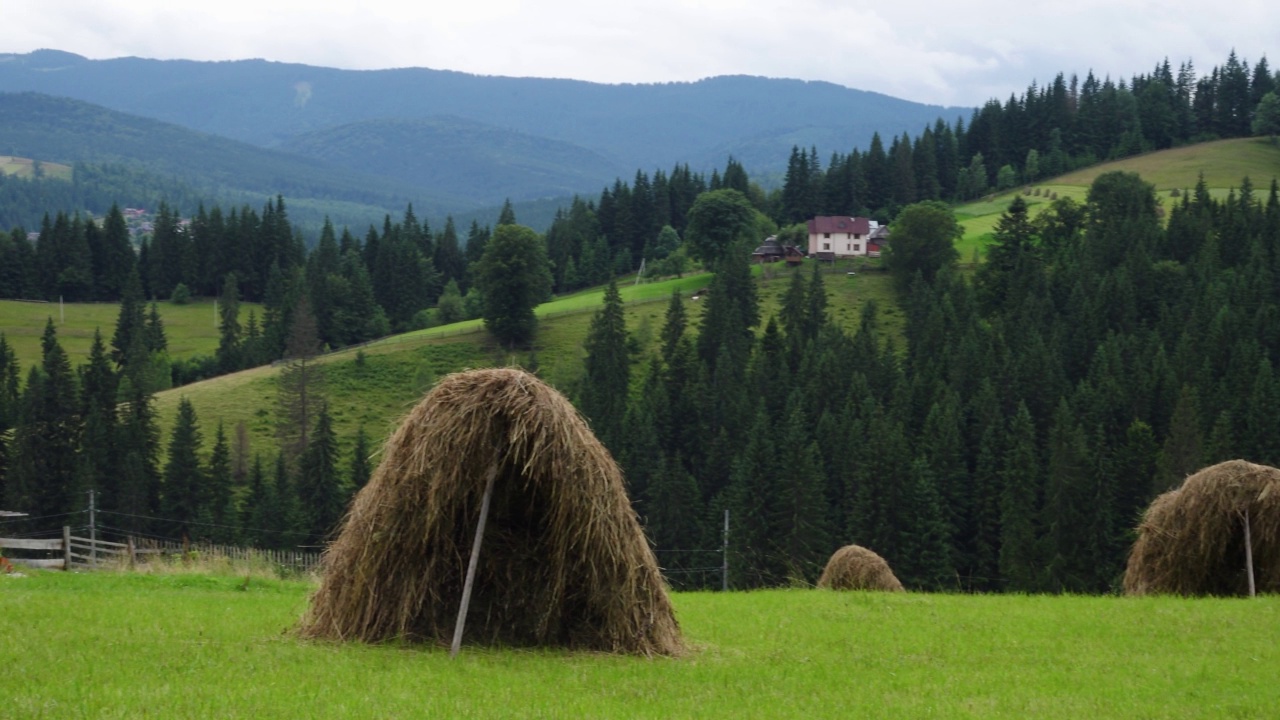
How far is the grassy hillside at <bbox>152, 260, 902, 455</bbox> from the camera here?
350 ft

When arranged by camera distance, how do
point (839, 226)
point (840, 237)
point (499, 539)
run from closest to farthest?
point (499, 539) < point (840, 237) < point (839, 226)

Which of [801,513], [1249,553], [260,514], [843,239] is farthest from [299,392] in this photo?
[1249,553]

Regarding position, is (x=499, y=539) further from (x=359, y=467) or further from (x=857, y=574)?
(x=359, y=467)

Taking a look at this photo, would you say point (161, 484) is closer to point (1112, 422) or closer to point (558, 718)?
point (1112, 422)


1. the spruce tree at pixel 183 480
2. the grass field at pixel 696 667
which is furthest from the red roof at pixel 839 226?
the grass field at pixel 696 667

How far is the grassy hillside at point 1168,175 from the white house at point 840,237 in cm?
1164

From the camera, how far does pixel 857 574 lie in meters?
29.9

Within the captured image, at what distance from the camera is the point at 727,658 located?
16062 millimetres

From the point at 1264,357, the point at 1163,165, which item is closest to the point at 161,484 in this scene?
the point at 1264,357

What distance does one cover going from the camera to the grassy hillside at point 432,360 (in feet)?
350

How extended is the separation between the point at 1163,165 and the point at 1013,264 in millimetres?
61922

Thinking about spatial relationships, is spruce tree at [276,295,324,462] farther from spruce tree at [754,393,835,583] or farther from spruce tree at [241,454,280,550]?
spruce tree at [754,393,835,583]

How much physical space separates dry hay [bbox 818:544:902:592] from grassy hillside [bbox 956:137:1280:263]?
12014cm

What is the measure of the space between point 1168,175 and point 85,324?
13640 centimetres
